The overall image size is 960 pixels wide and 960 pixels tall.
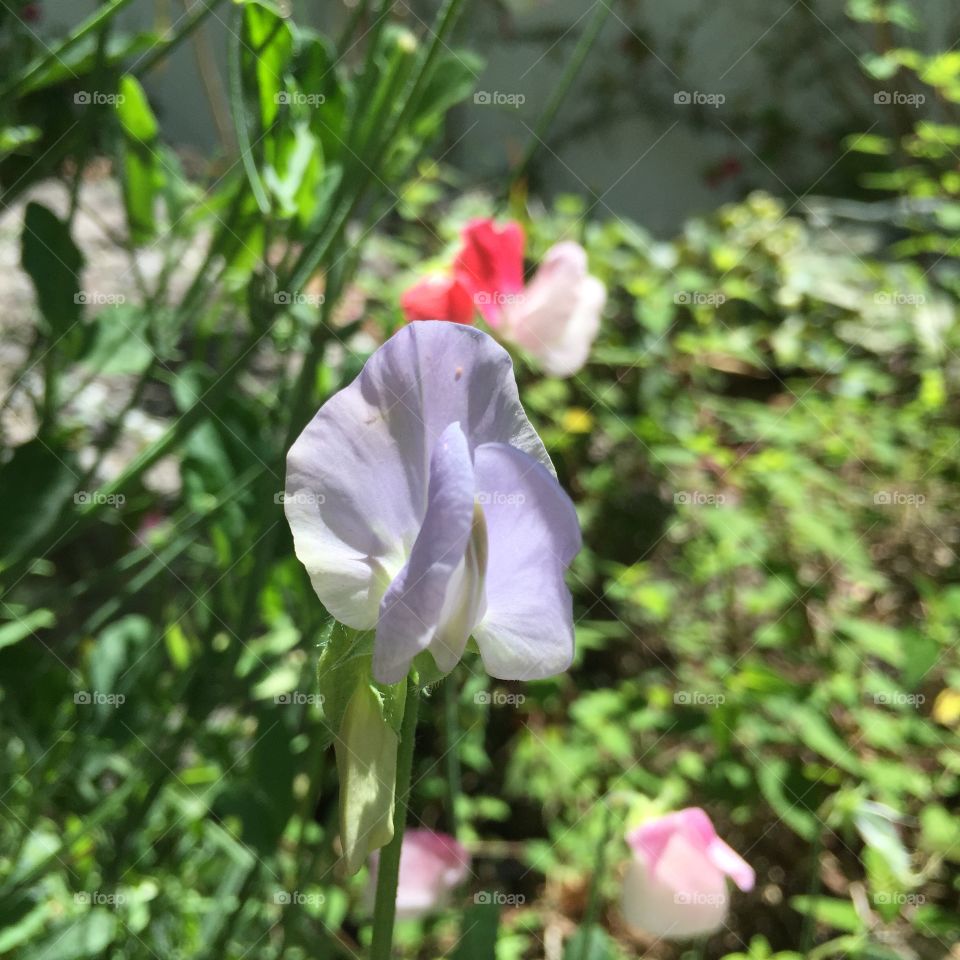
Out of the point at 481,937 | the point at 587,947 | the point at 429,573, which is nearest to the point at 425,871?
the point at 587,947

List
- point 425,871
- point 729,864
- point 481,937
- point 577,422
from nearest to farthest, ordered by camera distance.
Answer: point 481,937 < point 729,864 < point 425,871 < point 577,422

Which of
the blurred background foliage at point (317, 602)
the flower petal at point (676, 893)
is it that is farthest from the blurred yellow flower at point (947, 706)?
the flower petal at point (676, 893)

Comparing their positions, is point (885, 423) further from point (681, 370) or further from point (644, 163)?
point (644, 163)

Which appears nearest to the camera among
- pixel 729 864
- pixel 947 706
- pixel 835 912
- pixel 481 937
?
pixel 481 937

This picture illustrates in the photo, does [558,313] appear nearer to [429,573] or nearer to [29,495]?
[29,495]

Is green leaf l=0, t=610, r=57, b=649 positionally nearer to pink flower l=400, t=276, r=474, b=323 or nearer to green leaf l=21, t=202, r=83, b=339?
green leaf l=21, t=202, r=83, b=339

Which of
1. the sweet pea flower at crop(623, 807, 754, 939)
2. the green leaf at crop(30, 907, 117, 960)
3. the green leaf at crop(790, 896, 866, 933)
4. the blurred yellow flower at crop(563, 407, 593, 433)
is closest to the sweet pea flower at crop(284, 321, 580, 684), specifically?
the sweet pea flower at crop(623, 807, 754, 939)
